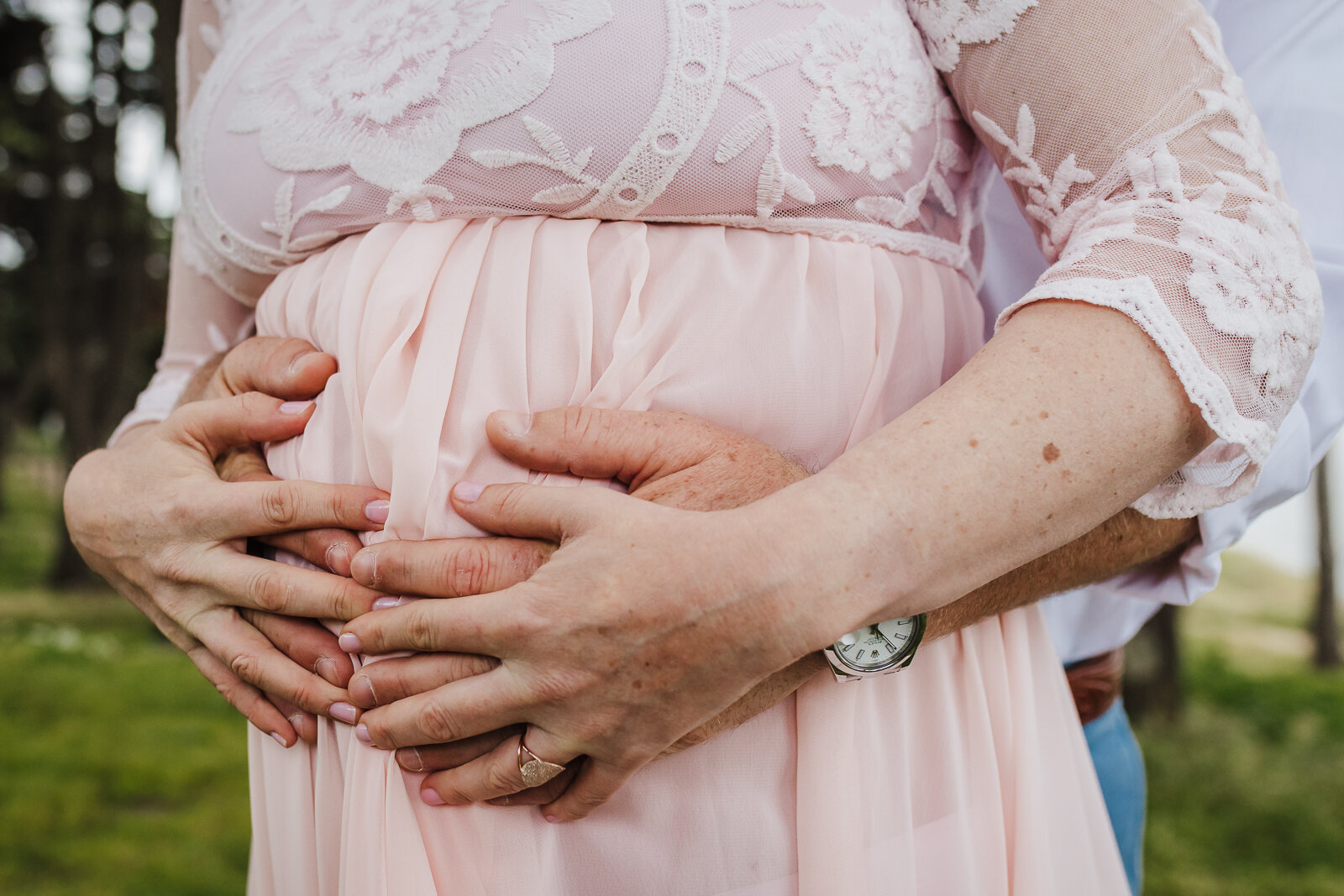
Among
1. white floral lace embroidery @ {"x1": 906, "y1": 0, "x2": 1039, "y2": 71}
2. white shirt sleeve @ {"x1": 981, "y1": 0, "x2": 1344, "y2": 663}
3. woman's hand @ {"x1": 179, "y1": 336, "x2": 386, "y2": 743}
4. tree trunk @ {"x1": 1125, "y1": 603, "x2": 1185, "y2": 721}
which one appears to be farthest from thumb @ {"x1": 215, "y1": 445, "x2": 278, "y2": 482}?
tree trunk @ {"x1": 1125, "y1": 603, "x2": 1185, "y2": 721}

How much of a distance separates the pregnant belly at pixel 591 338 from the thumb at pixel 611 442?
0.04m

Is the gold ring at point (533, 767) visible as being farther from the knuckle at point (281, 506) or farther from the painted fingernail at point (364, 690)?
the knuckle at point (281, 506)

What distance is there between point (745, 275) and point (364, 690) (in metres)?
0.63

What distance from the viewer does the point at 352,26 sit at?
1.12 meters

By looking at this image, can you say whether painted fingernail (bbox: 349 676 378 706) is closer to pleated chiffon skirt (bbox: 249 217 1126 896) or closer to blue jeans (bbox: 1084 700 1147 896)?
pleated chiffon skirt (bbox: 249 217 1126 896)

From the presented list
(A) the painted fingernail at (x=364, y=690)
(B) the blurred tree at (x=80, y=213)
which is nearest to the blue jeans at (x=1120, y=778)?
(A) the painted fingernail at (x=364, y=690)

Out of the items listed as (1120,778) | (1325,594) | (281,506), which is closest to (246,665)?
(281,506)

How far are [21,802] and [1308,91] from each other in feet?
18.2

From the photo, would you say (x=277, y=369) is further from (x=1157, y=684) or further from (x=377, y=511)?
(x=1157, y=684)

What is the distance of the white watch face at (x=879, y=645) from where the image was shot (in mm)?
946

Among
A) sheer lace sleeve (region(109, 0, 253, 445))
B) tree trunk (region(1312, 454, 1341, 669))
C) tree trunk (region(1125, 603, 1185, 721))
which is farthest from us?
tree trunk (region(1312, 454, 1341, 669))

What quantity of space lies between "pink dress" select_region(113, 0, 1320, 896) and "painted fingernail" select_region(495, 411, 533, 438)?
0.10 feet

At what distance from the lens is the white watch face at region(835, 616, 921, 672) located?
946 mm

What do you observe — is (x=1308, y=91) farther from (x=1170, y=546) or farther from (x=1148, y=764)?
(x=1148, y=764)
